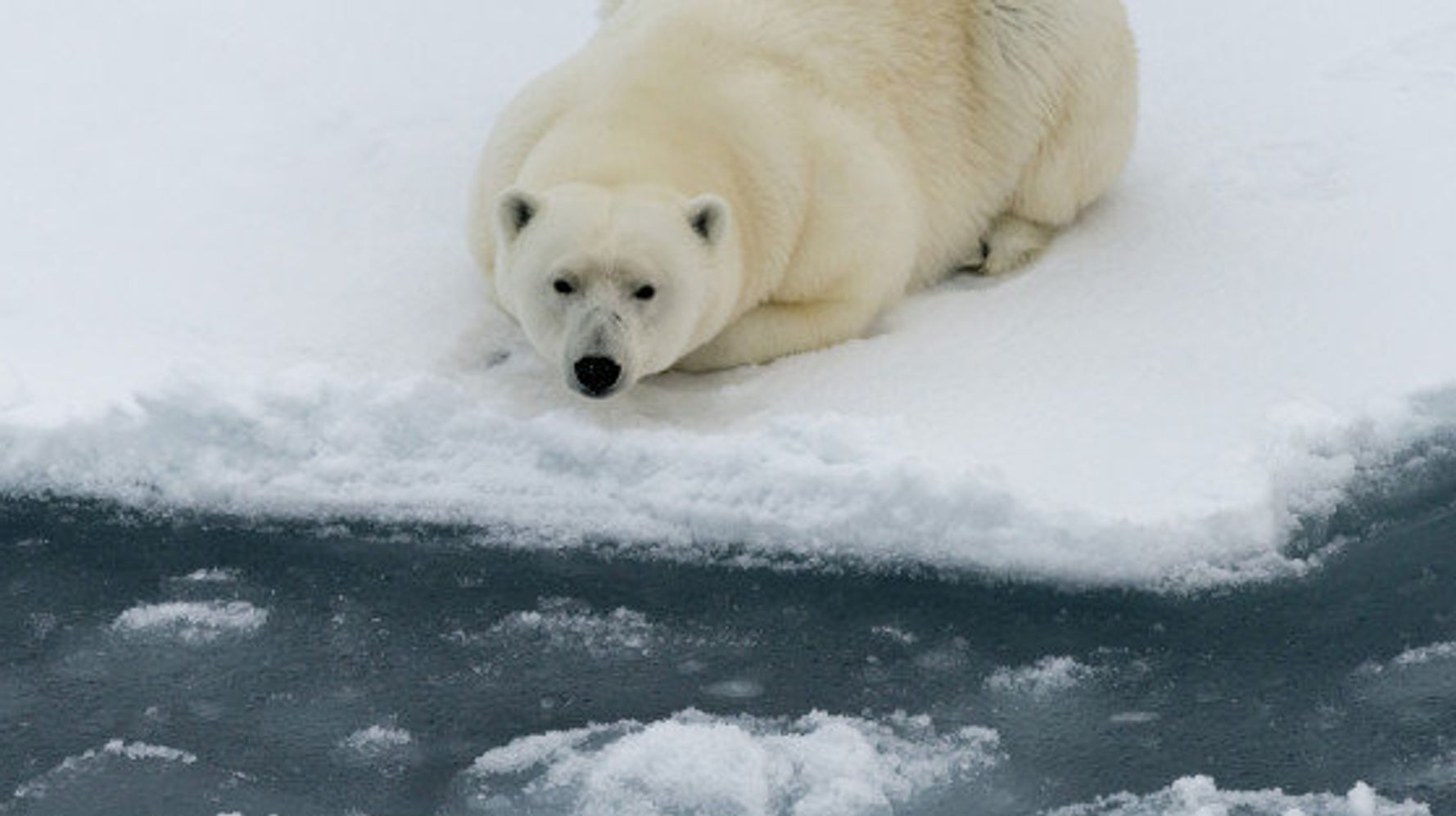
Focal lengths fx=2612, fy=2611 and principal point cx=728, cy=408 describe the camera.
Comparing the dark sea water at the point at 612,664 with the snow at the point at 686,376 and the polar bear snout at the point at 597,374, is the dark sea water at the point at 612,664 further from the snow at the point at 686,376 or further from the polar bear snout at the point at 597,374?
the polar bear snout at the point at 597,374

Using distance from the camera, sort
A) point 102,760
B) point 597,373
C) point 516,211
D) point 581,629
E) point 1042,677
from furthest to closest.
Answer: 1. point 516,211
2. point 597,373
3. point 581,629
4. point 1042,677
5. point 102,760

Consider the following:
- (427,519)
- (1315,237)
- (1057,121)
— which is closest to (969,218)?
(1057,121)

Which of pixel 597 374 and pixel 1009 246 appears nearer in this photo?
pixel 597 374

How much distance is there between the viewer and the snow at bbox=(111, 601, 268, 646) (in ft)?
17.2

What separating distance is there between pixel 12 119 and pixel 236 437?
2127 mm

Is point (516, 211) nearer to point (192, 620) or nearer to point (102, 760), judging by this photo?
point (192, 620)

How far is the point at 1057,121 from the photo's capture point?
7.07 m

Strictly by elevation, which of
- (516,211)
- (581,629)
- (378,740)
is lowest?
(378,740)

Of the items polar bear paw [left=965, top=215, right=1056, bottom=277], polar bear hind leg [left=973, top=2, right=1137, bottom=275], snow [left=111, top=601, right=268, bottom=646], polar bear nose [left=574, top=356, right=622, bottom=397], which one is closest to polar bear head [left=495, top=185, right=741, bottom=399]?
polar bear nose [left=574, top=356, right=622, bottom=397]

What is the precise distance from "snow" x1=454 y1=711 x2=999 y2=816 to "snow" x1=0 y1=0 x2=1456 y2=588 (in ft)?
2.16

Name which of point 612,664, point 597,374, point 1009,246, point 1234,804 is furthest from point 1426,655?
point 1009,246

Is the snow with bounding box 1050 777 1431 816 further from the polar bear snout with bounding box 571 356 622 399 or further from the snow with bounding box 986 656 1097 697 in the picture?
the polar bear snout with bounding box 571 356 622 399

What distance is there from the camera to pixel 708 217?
5984 mm

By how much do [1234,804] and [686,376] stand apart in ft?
7.06
